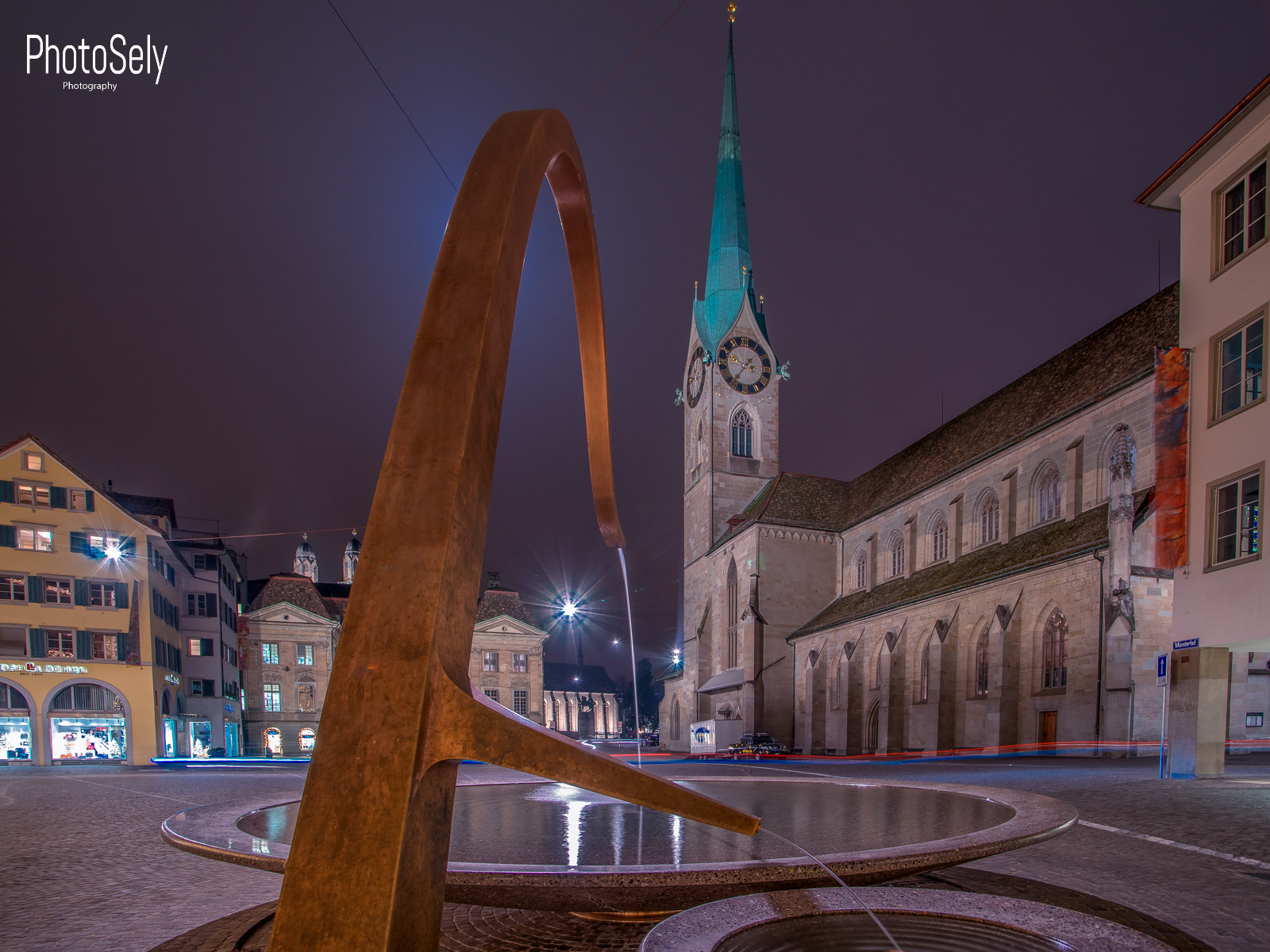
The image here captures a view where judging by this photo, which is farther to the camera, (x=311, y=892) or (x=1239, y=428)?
(x=1239, y=428)

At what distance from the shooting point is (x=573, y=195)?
4.74 metres

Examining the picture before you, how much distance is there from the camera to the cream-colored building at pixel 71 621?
1282 inches

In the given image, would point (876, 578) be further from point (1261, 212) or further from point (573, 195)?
point (573, 195)

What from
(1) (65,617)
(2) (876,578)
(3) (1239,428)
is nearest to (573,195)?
(3) (1239,428)

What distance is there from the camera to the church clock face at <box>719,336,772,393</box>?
58.8 metres

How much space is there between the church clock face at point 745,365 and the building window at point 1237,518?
42783mm

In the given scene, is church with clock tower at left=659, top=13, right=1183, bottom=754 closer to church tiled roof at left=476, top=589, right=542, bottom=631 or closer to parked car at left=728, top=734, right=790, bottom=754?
parked car at left=728, top=734, right=790, bottom=754

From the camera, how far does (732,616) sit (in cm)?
5184

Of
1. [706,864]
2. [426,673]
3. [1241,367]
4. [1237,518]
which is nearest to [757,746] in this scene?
[1237,518]

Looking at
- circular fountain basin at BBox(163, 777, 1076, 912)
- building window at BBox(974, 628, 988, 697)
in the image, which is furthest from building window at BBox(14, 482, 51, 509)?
building window at BBox(974, 628, 988, 697)

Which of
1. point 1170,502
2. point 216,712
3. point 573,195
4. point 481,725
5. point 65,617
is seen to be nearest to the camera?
point 481,725

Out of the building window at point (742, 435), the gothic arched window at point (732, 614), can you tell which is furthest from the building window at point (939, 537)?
the building window at point (742, 435)

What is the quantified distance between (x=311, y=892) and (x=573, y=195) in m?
3.71

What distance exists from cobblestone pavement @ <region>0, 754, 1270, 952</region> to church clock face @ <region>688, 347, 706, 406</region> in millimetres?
47449
